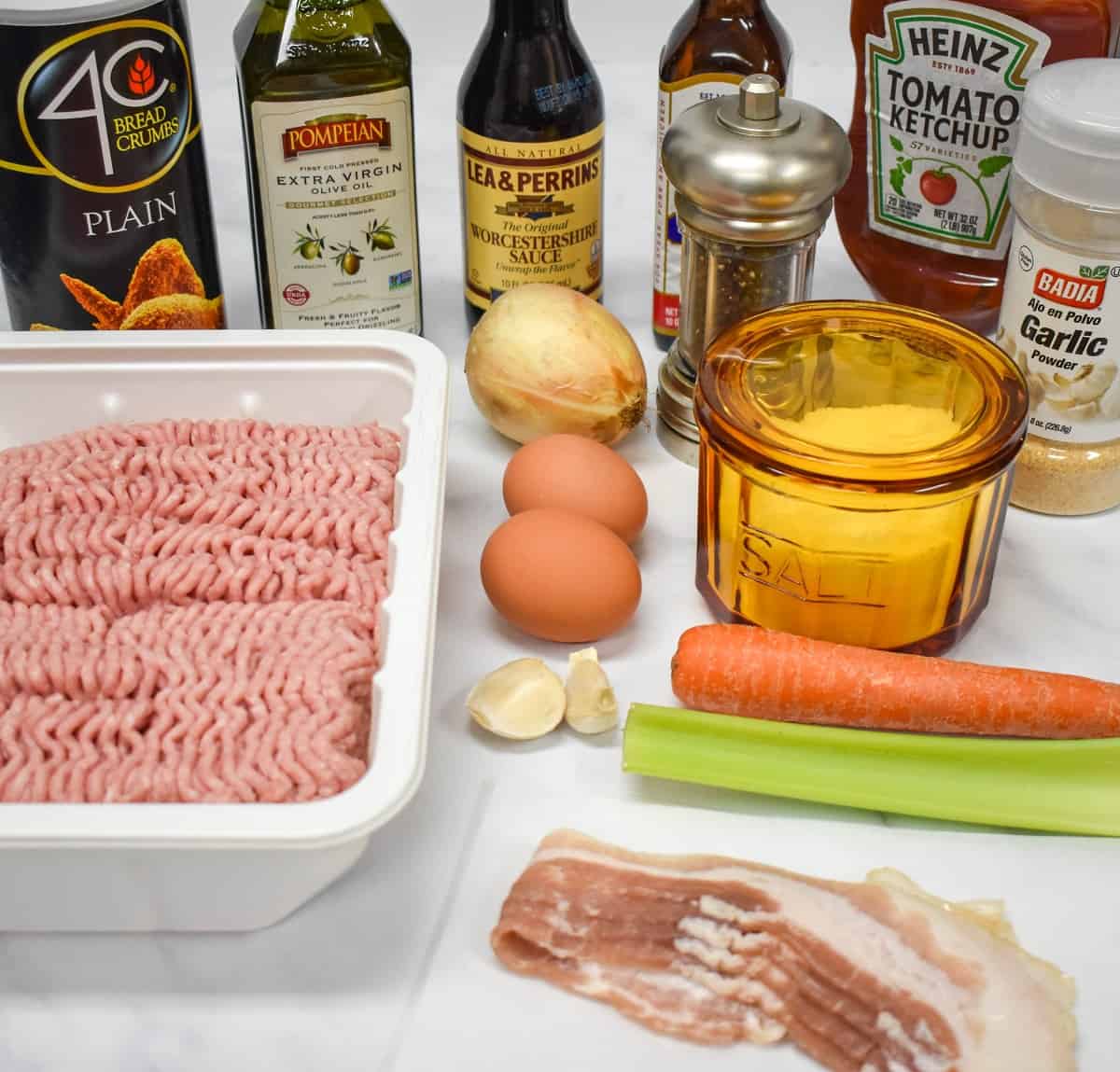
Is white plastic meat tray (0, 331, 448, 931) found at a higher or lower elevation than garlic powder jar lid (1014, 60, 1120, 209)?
lower

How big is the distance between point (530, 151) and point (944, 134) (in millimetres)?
390

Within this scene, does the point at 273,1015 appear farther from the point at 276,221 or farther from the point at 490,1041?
the point at 276,221

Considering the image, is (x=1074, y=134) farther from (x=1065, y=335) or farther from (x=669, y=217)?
(x=669, y=217)

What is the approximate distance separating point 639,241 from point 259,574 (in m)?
0.88

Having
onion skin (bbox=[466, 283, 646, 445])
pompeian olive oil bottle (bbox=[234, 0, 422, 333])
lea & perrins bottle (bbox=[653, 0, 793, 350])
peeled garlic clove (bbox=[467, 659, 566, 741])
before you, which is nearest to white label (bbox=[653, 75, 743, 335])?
lea & perrins bottle (bbox=[653, 0, 793, 350])

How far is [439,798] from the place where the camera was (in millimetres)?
1140

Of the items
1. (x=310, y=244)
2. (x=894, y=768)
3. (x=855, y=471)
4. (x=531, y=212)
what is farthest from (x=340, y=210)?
(x=894, y=768)

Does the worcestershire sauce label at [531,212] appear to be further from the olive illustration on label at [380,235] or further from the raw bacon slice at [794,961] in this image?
the raw bacon slice at [794,961]

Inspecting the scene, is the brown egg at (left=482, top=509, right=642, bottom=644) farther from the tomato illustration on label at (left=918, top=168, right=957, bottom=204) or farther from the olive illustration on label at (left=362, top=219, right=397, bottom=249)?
the tomato illustration on label at (left=918, top=168, right=957, bottom=204)

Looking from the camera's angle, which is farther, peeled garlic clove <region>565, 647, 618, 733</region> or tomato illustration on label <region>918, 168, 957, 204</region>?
tomato illustration on label <region>918, 168, 957, 204</region>

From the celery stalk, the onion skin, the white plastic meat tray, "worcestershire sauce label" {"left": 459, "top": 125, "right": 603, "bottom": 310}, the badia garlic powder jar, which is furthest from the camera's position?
"worcestershire sauce label" {"left": 459, "top": 125, "right": 603, "bottom": 310}

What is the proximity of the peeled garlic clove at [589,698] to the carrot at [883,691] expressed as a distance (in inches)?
2.1

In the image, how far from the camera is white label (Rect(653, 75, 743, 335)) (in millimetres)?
1470

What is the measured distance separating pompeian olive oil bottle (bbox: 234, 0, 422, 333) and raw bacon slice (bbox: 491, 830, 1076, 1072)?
675mm
